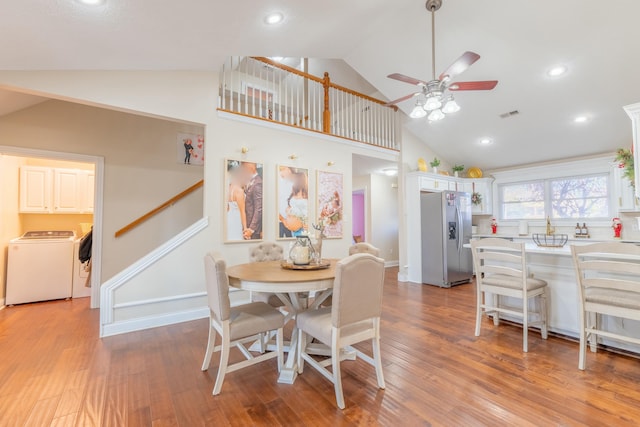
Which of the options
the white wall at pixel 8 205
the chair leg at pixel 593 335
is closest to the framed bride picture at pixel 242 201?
the white wall at pixel 8 205

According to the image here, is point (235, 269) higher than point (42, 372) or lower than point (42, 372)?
higher

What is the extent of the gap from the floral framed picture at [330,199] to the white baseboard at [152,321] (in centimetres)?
218

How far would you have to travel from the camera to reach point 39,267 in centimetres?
403

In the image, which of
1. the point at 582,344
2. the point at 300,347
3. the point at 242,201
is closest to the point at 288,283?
the point at 300,347

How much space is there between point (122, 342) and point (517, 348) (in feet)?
12.4

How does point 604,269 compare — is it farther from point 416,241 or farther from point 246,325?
point 416,241

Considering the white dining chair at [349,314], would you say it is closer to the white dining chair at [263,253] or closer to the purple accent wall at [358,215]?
the white dining chair at [263,253]

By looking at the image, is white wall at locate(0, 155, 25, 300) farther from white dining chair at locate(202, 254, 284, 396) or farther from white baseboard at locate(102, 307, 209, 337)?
white dining chair at locate(202, 254, 284, 396)

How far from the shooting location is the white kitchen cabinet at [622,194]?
457cm

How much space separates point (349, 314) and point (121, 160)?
4.14 m

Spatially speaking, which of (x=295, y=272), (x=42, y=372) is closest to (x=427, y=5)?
(x=295, y=272)

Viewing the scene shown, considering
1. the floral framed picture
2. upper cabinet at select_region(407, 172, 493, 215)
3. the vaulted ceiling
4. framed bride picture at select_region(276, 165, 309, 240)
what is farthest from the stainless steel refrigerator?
framed bride picture at select_region(276, 165, 309, 240)

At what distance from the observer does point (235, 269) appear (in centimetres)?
240

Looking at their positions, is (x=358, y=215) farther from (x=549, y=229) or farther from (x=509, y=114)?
(x=509, y=114)
